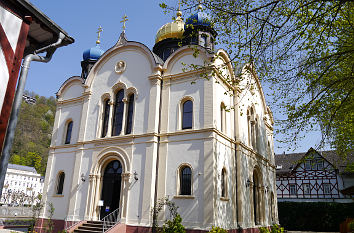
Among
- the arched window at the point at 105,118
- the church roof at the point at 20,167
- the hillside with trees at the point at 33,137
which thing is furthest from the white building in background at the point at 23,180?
the arched window at the point at 105,118

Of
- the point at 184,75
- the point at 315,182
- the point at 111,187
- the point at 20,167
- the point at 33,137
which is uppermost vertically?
the point at 33,137

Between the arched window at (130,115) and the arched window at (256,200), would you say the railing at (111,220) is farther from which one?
the arched window at (256,200)

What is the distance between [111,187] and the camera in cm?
1662

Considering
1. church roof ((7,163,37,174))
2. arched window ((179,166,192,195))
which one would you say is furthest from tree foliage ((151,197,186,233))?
church roof ((7,163,37,174))

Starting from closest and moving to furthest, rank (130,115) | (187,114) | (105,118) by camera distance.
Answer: (187,114)
(130,115)
(105,118)

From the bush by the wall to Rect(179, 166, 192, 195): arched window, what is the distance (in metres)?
21.1

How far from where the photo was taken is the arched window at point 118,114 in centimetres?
1759

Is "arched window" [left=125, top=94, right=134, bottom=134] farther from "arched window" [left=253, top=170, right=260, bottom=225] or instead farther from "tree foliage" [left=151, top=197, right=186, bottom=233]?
"arched window" [left=253, top=170, right=260, bottom=225]

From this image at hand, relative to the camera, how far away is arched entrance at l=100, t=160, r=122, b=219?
1622cm

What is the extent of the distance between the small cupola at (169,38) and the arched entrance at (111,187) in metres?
9.51

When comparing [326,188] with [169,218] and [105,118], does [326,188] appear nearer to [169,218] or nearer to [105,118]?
[169,218]

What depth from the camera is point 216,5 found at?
8.84m

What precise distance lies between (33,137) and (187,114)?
98184mm

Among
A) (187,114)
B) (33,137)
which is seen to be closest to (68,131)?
(187,114)
